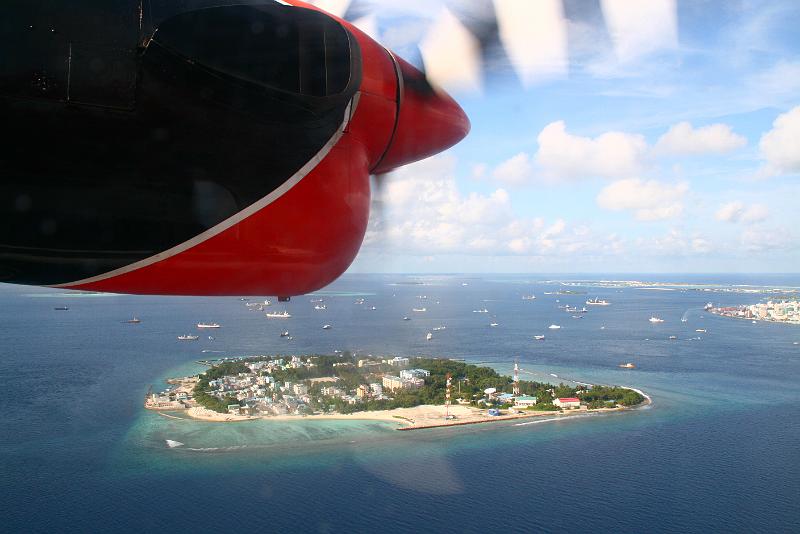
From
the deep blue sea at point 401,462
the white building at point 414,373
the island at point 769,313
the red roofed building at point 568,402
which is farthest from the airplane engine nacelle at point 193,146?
the island at point 769,313

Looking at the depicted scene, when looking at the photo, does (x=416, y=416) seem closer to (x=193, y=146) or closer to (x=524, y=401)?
(x=524, y=401)

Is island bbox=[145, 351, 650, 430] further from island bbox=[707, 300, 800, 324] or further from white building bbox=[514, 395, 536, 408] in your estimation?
island bbox=[707, 300, 800, 324]

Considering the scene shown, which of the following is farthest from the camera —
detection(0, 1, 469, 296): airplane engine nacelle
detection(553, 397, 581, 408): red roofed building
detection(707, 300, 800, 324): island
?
detection(707, 300, 800, 324): island

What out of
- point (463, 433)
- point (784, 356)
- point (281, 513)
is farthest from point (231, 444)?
point (784, 356)

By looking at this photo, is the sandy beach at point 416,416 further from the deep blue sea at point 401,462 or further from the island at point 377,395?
the deep blue sea at point 401,462

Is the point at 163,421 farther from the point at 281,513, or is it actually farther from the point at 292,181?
the point at 292,181

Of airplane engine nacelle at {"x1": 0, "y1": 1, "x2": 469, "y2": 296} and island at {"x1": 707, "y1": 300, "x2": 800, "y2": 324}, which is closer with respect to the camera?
airplane engine nacelle at {"x1": 0, "y1": 1, "x2": 469, "y2": 296}

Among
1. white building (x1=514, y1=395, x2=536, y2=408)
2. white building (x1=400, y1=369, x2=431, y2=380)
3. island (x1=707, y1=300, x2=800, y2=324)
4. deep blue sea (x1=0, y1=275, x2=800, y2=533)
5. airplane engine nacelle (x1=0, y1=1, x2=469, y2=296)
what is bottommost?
deep blue sea (x1=0, y1=275, x2=800, y2=533)

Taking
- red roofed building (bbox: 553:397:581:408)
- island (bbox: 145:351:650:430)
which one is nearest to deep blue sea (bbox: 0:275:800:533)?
island (bbox: 145:351:650:430)
